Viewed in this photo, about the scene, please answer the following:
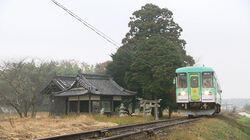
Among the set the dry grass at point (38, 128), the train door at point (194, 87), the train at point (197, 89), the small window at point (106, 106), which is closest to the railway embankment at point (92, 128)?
the dry grass at point (38, 128)

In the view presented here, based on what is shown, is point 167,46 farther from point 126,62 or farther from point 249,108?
point 249,108

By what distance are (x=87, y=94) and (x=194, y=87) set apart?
964cm

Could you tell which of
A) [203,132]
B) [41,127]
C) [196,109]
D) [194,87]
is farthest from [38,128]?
[196,109]

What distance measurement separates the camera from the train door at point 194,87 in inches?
666

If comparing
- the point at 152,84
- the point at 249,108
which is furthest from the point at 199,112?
the point at 249,108

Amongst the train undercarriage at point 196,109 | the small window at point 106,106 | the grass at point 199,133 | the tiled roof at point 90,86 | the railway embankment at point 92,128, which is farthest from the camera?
the small window at point 106,106

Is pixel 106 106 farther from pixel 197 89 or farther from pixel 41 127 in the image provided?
pixel 41 127

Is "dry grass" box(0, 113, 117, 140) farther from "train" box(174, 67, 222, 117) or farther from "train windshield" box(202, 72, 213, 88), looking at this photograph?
"train windshield" box(202, 72, 213, 88)

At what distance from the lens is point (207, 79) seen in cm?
1689

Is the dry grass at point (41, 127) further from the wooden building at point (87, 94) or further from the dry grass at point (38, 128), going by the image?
the wooden building at point (87, 94)

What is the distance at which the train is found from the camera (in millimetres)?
16672

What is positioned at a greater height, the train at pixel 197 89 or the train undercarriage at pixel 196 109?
the train at pixel 197 89

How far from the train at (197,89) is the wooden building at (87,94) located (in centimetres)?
783

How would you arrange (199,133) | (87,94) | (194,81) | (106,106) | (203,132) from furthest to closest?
(106,106), (87,94), (194,81), (203,132), (199,133)
